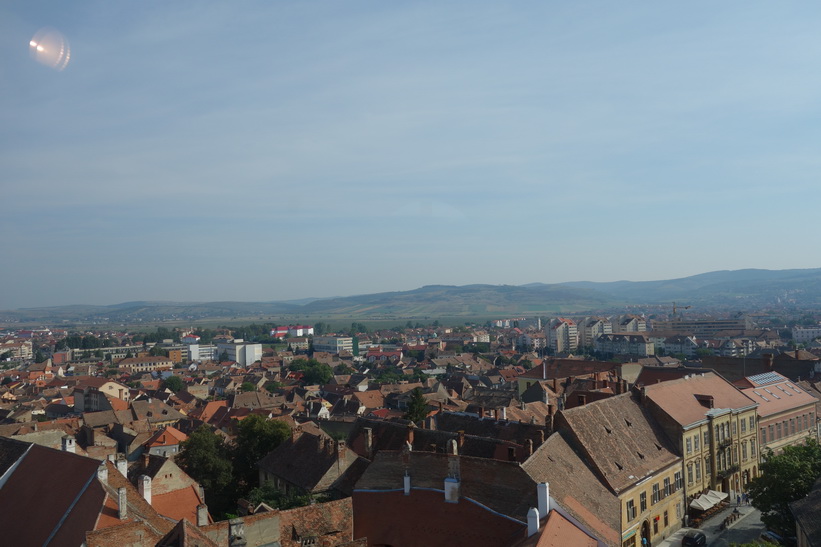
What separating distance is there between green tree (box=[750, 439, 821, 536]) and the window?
6946mm

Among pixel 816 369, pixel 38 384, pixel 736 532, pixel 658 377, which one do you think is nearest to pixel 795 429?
pixel 658 377

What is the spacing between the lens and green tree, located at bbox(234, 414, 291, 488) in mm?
46875

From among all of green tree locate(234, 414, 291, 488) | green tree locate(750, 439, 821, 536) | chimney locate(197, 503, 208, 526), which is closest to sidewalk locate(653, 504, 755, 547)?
green tree locate(750, 439, 821, 536)

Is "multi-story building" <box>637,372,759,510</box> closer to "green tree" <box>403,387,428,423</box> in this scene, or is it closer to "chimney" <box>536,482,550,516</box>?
"chimney" <box>536,482,550,516</box>

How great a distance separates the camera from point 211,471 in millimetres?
43375

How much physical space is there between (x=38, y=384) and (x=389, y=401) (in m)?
81.7

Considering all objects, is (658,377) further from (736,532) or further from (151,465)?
(151,465)

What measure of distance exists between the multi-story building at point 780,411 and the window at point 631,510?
21.8 m

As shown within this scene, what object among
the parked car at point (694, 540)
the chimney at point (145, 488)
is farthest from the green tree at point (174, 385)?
the parked car at point (694, 540)

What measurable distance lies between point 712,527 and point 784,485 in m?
6.78

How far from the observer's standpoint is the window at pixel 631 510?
Answer: 3259 centimetres

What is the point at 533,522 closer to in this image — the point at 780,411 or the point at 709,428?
the point at 709,428

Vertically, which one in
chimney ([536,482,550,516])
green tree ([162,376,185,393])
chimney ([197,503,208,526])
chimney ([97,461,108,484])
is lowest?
green tree ([162,376,185,393])

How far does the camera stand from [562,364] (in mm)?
89500
